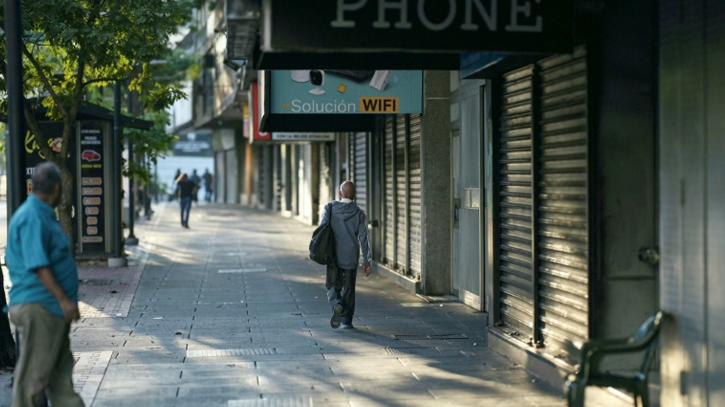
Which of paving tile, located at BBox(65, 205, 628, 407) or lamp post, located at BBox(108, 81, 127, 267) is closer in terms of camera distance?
paving tile, located at BBox(65, 205, 628, 407)

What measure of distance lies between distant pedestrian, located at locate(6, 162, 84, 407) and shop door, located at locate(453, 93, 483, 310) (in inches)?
300

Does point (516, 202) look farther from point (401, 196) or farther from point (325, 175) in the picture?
point (325, 175)

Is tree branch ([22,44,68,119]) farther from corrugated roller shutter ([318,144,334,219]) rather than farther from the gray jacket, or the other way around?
corrugated roller shutter ([318,144,334,219])

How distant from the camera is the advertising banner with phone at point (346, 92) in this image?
50.6 feet

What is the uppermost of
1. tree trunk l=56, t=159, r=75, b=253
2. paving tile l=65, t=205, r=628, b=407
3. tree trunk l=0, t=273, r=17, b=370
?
tree trunk l=56, t=159, r=75, b=253

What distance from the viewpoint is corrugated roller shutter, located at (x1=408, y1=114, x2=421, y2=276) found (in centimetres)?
1609

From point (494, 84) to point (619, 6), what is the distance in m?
2.59

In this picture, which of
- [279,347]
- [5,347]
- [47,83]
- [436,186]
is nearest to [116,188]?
[47,83]

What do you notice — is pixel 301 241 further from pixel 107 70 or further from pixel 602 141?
pixel 602 141

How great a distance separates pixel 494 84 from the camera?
411 inches

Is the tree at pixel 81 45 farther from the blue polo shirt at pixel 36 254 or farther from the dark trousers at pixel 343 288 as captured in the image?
the blue polo shirt at pixel 36 254

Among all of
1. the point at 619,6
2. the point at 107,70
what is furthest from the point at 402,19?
the point at 107,70

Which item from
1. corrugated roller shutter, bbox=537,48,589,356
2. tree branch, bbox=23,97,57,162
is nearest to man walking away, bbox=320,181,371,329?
corrugated roller shutter, bbox=537,48,589,356

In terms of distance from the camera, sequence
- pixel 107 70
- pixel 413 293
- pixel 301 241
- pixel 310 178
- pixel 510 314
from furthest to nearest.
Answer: pixel 310 178
pixel 301 241
pixel 107 70
pixel 413 293
pixel 510 314
